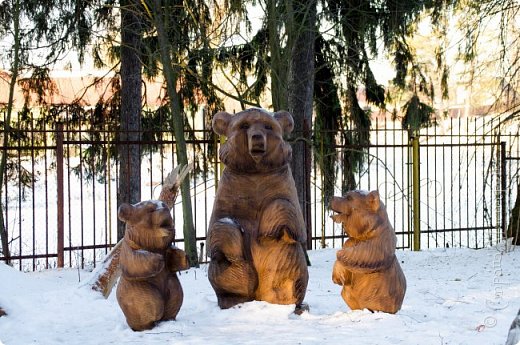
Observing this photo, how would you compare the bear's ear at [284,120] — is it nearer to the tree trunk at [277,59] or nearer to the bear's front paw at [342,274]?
the bear's front paw at [342,274]

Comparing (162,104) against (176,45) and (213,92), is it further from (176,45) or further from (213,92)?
(176,45)

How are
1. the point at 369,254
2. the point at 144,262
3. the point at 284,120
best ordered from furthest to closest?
1. the point at 284,120
2. the point at 369,254
3. the point at 144,262

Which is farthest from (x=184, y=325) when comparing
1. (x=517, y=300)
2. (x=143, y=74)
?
(x=143, y=74)

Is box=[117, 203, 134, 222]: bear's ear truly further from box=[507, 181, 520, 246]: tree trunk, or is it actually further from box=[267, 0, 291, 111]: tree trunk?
box=[507, 181, 520, 246]: tree trunk

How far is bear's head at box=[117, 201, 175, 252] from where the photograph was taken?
4.35 meters

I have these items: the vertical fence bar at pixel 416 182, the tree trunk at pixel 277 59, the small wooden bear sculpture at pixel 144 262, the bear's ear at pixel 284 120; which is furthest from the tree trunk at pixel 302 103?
the small wooden bear sculpture at pixel 144 262

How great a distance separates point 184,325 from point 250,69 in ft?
21.3

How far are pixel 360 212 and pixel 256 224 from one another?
2.60 feet

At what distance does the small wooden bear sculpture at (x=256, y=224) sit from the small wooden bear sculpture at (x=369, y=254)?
1.21ft

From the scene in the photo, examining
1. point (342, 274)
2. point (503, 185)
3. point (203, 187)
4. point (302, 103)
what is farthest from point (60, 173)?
point (203, 187)

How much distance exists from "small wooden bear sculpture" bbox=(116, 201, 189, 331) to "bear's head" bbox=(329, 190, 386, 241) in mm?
1225

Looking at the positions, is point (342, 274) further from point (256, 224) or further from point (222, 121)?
point (222, 121)

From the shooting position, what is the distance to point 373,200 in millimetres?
4504

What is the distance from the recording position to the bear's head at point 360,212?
451cm
